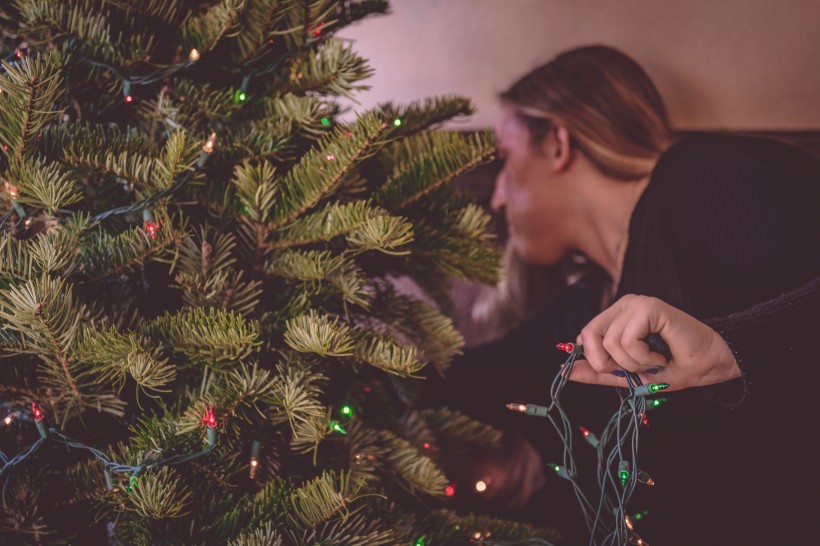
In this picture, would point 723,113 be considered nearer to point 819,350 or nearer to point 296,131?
point 819,350

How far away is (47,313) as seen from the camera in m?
0.38

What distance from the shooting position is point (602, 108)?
1.06 metres

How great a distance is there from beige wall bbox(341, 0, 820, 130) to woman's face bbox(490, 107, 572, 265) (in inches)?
4.1

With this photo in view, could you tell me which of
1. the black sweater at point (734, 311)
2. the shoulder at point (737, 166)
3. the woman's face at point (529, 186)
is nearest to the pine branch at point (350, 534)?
the black sweater at point (734, 311)

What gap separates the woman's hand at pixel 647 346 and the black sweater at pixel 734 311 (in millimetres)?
77

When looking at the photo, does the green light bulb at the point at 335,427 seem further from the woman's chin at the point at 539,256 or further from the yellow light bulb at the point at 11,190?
the woman's chin at the point at 539,256

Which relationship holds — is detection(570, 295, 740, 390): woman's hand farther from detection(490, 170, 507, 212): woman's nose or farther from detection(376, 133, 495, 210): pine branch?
detection(490, 170, 507, 212): woman's nose

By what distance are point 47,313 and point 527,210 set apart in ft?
2.91

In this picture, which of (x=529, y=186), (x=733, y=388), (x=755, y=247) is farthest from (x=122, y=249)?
(x=529, y=186)

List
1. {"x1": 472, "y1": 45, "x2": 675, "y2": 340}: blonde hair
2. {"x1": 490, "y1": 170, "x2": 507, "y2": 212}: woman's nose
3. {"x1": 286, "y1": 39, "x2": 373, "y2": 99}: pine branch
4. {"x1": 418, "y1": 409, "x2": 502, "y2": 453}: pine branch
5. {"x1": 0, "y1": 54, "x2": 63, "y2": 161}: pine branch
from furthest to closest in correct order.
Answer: {"x1": 490, "y1": 170, "x2": 507, "y2": 212}: woman's nose → {"x1": 472, "y1": 45, "x2": 675, "y2": 340}: blonde hair → {"x1": 418, "y1": 409, "x2": 502, "y2": 453}: pine branch → {"x1": 286, "y1": 39, "x2": 373, "y2": 99}: pine branch → {"x1": 0, "y1": 54, "x2": 63, "y2": 161}: pine branch

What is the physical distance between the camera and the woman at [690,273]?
1.67 ft

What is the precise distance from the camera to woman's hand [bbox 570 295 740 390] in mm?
446

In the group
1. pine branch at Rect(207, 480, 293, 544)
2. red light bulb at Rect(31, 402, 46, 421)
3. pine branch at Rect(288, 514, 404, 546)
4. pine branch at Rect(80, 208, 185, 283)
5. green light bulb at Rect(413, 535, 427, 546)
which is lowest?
green light bulb at Rect(413, 535, 427, 546)

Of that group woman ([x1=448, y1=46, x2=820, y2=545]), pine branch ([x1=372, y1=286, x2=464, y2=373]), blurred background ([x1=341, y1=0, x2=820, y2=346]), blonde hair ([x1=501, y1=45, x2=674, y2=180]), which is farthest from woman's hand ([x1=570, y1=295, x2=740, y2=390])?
blurred background ([x1=341, y1=0, x2=820, y2=346])
